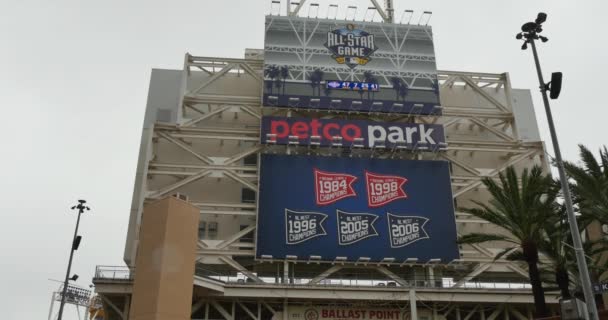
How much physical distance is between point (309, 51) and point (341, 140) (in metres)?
8.70

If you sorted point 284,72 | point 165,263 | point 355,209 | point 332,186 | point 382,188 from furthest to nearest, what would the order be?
point 284,72 < point 382,188 < point 332,186 < point 355,209 < point 165,263

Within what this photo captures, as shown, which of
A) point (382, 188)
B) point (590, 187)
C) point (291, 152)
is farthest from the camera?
point (291, 152)

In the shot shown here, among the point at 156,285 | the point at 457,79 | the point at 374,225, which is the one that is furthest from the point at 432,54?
the point at 156,285

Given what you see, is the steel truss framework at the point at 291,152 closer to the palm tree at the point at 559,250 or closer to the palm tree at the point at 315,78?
the palm tree at the point at 315,78

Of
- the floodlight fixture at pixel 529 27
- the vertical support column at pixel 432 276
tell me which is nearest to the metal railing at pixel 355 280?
the vertical support column at pixel 432 276

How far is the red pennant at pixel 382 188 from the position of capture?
43875 mm

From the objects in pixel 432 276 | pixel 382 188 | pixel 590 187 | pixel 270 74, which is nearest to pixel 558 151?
pixel 590 187

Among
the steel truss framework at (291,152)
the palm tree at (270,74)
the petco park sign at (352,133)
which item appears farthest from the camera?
the palm tree at (270,74)

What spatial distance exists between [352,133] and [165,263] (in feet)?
65.4

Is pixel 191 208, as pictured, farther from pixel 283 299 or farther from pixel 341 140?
pixel 341 140

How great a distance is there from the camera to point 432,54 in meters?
51.0

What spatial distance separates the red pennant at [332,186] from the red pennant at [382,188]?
3.80 ft

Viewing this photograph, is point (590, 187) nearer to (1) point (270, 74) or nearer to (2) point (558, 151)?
(2) point (558, 151)

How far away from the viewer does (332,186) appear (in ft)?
144
